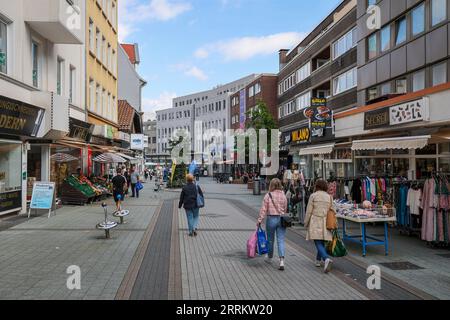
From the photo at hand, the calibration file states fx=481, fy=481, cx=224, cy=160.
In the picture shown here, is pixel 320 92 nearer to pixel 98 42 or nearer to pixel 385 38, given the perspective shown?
pixel 385 38

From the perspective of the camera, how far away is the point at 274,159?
136 ft

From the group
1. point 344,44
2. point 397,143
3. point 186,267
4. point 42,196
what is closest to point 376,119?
point 397,143

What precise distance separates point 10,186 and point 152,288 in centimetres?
1076

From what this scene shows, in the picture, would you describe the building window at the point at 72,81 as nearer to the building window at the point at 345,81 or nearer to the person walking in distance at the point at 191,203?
the person walking in distance at the point at 191,203

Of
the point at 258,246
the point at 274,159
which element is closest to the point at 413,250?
the point at 258,246

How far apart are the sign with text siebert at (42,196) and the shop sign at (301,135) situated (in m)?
12.2

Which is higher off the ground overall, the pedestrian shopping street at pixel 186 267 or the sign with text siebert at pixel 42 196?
the sign with text siebert at pixel 42 196

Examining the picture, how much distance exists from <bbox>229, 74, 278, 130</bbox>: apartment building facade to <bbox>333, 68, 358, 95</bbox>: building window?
44.7 ft

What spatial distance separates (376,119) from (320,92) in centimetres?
2531

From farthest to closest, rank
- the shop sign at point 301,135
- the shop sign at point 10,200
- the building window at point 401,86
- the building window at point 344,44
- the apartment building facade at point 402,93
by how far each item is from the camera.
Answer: the building window at point 344,44, the shop sign at point 301,135, the building window at point 401,86, the shop sign at point 10,200, the apartment building facade at point 402,93

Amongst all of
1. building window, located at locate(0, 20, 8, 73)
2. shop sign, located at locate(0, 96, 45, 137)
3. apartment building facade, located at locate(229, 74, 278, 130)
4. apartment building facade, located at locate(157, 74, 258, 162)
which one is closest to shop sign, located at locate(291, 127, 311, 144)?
shop sign, located at locate(0, 96, 45, 137)

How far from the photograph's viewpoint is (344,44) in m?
32.2

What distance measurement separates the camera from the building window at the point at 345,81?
30.5 meters

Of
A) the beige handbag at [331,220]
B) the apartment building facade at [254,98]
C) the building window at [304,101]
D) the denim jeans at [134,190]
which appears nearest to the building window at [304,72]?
the building window at [304,101]
